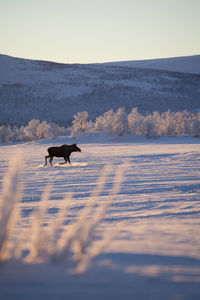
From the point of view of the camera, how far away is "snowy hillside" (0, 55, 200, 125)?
76.3 metres

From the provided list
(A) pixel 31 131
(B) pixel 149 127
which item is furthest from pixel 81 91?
(B) pixel 149 127

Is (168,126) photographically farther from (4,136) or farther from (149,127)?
(4,136)

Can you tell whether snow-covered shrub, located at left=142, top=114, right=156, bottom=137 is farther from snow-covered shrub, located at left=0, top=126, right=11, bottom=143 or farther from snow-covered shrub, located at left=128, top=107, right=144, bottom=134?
snow-covered shrub, located at left=0, top=126, right=11, bottom=143

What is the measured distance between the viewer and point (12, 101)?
8000cm

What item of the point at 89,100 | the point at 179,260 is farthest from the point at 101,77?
the point at 179,260

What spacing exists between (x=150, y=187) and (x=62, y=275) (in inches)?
205

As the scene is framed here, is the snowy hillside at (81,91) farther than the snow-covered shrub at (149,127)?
Yes

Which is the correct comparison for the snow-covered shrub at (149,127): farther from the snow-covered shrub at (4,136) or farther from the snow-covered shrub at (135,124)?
the snow-covered shrub at (4,136)

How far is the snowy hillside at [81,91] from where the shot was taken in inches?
3004

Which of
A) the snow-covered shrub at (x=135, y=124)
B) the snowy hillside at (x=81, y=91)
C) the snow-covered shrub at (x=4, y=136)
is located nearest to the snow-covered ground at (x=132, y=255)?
the snow-covered shrub at (x=135, y=124)

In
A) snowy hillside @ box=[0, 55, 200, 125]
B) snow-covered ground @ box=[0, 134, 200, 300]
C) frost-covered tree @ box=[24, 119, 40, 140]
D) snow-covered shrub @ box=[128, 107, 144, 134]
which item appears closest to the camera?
snow-covered ground @ box=[0, 134, 200, 300]

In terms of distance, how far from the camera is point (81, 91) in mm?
93188

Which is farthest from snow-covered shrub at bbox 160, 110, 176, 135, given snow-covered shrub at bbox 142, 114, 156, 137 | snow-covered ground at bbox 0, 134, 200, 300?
snow-covered ground at bbox 0, 134, 200, 300

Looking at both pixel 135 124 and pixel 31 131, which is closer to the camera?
pixel 135 124
